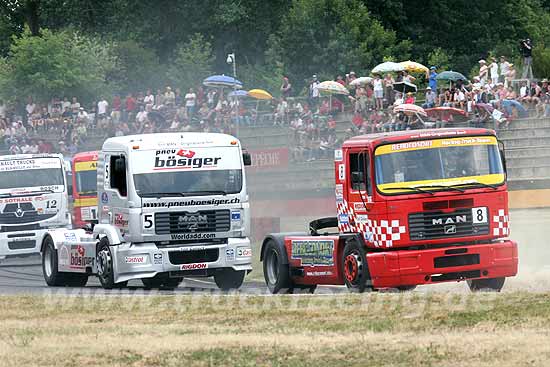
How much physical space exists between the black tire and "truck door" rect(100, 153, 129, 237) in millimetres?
941

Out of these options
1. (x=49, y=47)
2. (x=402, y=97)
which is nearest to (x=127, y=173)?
(x=402, y=97)

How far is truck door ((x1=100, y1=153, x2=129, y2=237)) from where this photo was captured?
846 inches

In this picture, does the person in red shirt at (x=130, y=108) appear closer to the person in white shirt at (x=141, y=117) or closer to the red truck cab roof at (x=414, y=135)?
the person in white shirt at (x=141, y=117)

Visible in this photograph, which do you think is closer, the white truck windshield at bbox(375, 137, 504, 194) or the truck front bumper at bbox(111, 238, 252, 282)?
the white truck windshield at bbox(375, 137, 504, 194)

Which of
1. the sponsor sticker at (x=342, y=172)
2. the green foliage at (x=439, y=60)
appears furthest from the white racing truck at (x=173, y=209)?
the green foliage at (x=439, y=60)

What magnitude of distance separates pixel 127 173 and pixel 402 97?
2021 cm

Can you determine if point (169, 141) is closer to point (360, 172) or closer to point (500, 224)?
point (360, 172)

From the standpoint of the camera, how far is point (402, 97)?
40.5 meters

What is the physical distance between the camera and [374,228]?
717 inches

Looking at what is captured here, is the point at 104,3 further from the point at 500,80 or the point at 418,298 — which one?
the point at 418,298

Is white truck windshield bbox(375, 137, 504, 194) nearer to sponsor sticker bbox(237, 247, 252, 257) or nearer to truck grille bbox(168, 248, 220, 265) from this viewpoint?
sponsor sticker bbox(237, 247, 252, 257)

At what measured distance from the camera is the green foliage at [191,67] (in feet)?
227

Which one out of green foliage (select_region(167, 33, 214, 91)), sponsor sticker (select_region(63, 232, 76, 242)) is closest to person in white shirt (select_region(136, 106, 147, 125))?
green foliage (select_region(167, 33, 214, 91))

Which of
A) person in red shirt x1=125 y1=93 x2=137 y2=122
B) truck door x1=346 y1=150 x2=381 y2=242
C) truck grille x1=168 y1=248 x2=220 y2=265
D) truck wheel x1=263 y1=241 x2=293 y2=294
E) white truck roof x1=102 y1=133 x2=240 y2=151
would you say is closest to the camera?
truck door x1=346 y1=150 x2=381 y2=242
